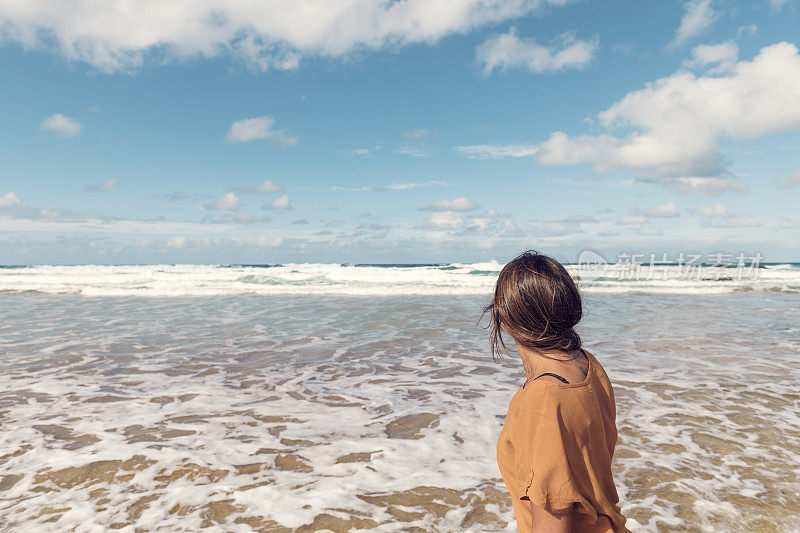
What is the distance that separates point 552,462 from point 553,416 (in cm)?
16

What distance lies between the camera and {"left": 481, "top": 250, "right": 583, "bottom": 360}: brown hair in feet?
5.68

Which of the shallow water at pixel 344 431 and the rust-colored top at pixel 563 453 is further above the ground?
the rust-colored top at pixel 563 453

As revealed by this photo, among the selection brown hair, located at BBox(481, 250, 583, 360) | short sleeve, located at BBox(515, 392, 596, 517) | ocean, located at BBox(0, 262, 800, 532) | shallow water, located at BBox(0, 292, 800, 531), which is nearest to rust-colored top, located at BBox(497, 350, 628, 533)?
short sleeve, located at BBox(515, 392, 596, 517)

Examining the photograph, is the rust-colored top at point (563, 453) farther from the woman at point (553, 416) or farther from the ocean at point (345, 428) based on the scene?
the ocean at point (345, 428)

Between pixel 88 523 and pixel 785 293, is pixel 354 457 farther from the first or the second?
pixel 785 293

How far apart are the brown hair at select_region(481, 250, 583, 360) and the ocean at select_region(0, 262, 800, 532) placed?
1.52 ft

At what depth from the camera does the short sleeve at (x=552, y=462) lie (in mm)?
1544

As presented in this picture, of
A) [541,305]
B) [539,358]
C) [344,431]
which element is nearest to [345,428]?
[344,431]

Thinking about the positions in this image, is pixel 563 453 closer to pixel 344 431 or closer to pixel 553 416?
pixel 553 416

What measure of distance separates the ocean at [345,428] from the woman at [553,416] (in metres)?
0.49

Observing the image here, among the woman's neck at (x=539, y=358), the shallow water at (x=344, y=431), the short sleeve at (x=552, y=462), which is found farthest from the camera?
the shallow water at (x=344, y=431)

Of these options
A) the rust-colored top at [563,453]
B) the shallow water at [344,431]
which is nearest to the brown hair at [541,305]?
the rust-colored top at [563,453]

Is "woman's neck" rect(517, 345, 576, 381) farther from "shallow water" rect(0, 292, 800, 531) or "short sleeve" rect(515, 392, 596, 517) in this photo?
"shallow water" rect(0, 292, 800, 531)

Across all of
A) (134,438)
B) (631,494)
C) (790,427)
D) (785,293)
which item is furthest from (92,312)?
(785,293)
